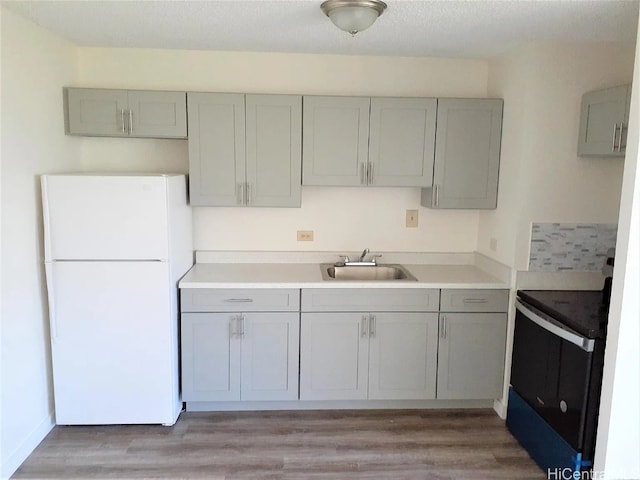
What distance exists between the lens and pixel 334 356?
3047 millimetres

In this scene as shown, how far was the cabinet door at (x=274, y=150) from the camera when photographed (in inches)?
120

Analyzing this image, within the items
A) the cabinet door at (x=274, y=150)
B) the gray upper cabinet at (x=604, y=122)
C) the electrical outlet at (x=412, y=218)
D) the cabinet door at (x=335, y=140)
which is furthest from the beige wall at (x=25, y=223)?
the gray upper cabinet at (x=604, y=122)

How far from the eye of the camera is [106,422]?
2889mm

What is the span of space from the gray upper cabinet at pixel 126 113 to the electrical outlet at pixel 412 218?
163cm

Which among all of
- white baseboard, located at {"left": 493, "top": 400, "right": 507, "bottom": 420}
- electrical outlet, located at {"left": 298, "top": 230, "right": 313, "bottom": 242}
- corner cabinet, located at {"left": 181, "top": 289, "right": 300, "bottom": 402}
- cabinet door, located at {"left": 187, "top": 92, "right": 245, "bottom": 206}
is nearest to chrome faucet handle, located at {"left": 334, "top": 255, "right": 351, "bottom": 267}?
electrical outlet, located at {"left": 298, "top": 230, "right": 313, "bottom": 242}

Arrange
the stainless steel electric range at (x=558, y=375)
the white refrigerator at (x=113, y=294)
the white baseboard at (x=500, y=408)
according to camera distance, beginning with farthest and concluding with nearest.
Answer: the white baseboard at (x=500, y=408) → the white refrigerator at (x=113, y=294) → the stainless steel electric range at (x=558, y=375)

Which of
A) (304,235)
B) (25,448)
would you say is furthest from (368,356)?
(25,448)

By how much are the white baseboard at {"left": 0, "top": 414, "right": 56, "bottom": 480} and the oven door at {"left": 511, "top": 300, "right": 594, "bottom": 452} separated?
2721mm

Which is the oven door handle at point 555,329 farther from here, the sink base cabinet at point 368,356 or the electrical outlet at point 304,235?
the electrical outlet at point 304,235

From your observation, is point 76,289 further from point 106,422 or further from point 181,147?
point 181,147

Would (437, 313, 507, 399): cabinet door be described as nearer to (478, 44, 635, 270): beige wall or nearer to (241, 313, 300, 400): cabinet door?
(478, 44, 635, 270): beige wall

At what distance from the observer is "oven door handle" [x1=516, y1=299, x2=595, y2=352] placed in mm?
2207

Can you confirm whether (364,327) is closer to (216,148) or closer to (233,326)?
(233,326)

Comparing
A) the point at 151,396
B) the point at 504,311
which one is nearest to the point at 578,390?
the point at 504,311
